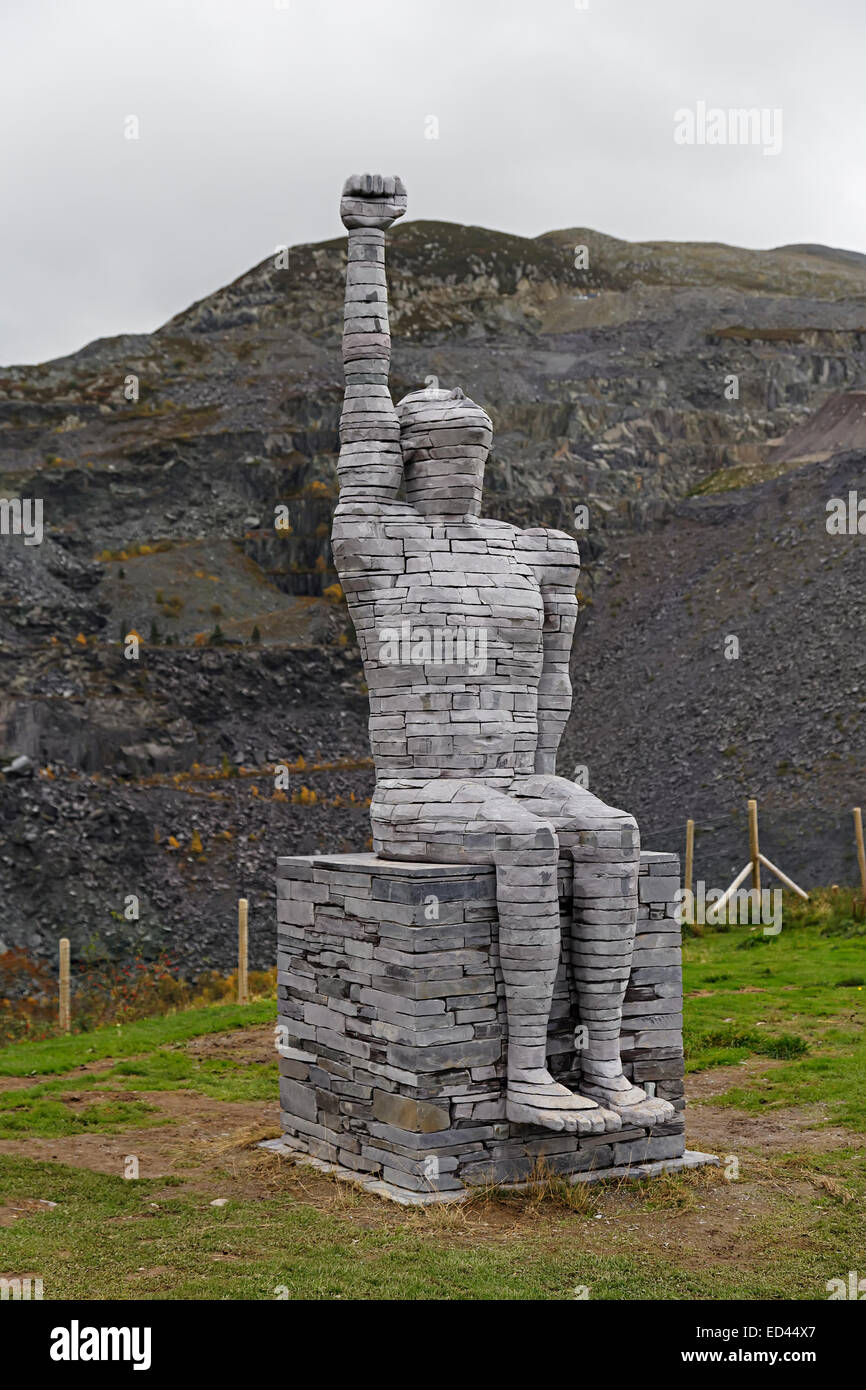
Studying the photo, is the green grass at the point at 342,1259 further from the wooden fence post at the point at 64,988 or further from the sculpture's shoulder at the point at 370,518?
the wooden fence post at the point at 64,988

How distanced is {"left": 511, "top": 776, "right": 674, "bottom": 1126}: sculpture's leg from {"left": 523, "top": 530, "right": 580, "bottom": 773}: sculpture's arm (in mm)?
931

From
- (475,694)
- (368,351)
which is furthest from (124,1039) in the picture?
(368,351)

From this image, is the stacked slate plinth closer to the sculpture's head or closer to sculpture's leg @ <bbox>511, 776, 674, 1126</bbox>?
sculpture's leg @ <bbox>511, 776, 674, 1126</bbox>

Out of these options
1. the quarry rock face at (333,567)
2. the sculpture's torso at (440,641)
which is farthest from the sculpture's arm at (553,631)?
the quarry rock face at (333,567)

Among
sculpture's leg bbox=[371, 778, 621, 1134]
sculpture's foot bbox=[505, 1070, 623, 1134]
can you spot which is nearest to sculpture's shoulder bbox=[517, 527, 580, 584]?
sculpture's leg bbox=[371, 778, 621, 1134]

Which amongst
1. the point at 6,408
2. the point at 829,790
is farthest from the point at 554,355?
the point at 829,790

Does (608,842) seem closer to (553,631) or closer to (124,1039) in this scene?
(553,631)

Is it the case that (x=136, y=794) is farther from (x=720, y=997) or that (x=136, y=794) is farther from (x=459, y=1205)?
(x=459, y=1205)

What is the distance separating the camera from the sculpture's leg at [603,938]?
26.4 feet

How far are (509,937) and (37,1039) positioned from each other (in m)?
8.91

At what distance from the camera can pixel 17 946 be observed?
21.2 m

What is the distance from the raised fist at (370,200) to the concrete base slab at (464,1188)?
5.75 m

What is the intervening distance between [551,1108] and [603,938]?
1.02 m

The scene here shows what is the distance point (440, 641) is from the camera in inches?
329
